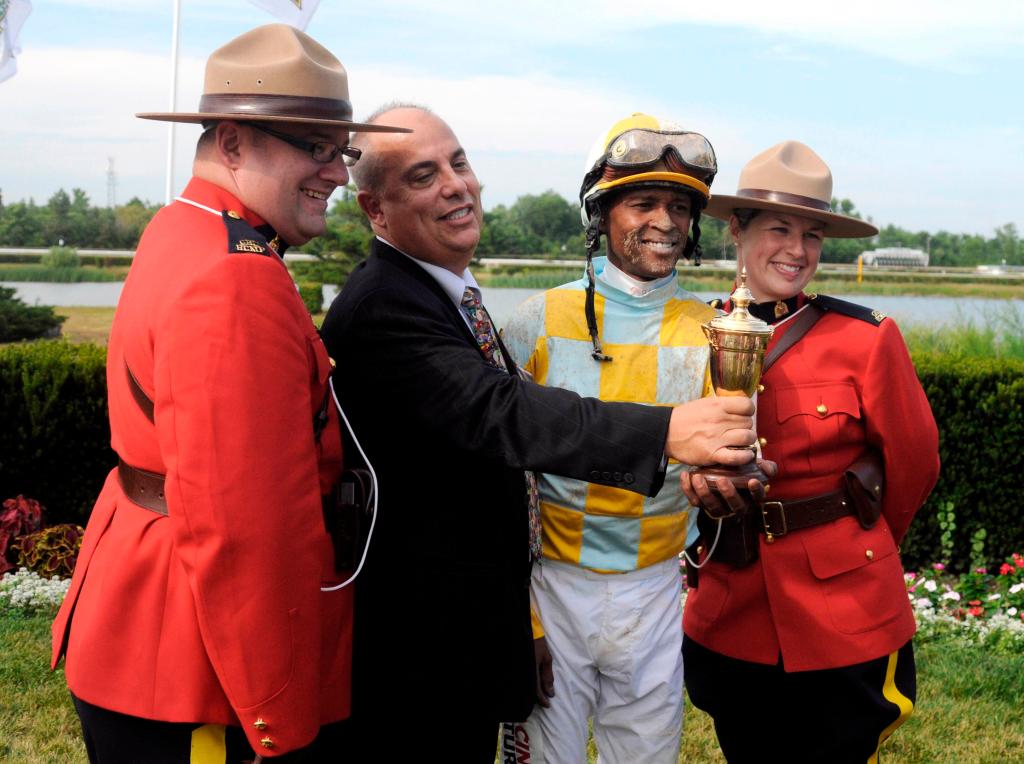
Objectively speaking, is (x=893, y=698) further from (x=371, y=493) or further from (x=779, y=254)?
(x=371, y=493)

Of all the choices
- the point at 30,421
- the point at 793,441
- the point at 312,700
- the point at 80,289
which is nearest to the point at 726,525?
the point at 793,441

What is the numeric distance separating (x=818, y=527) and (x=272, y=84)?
210 cm

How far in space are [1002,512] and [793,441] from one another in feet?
14.2

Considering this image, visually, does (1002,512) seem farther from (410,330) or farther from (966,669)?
(410,330)

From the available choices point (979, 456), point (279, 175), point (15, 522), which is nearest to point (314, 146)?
point (279, 175)

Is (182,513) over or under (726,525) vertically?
over

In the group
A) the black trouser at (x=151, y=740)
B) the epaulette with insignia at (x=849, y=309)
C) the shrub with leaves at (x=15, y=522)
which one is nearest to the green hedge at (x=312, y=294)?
the shrub with leaves at (x=15, y=522)

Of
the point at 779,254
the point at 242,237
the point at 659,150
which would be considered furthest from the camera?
the point at 779,254

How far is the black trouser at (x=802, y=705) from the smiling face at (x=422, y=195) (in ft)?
5.27

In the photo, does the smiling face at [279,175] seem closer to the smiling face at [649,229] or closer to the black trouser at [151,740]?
the smiling face at [649,229]

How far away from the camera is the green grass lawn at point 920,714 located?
15.0 feet

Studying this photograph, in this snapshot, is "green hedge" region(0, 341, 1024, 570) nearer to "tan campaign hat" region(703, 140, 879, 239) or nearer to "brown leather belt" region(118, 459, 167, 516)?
"tan campaign hat" region(703, 140, 879, 239)

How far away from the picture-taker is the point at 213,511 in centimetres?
213

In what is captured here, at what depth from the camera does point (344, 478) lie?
2631mm
